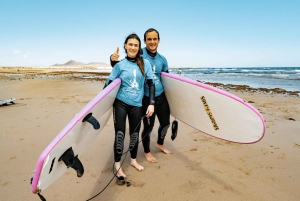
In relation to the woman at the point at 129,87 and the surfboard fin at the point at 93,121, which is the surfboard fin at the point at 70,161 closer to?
the surfboard fin at the point at 93,121

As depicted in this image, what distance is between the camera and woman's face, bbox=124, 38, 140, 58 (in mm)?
2436

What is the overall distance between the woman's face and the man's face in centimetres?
34

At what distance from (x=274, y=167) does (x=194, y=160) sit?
3.43 ft

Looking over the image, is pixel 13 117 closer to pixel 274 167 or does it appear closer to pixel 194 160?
pixel 194 160

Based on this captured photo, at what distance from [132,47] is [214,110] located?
1265mm

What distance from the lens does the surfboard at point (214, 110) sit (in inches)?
88.6

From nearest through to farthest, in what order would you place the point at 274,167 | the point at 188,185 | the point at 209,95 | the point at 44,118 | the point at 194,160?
the point at 188,185
the point at 209,95
the point at 274,167
the point at 194,160
the point at 44,118

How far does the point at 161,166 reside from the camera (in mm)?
2906

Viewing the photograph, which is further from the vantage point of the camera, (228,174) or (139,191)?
(228,174)

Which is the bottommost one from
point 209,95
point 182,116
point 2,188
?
point 2,188

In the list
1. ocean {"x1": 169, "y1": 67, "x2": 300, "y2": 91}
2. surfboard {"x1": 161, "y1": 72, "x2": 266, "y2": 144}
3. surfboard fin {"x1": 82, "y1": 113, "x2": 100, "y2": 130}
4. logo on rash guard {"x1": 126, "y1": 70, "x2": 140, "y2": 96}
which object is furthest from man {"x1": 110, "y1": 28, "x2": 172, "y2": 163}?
ocean {"x1": 169, "y1": 67, "x2": 300, "y2": 91}

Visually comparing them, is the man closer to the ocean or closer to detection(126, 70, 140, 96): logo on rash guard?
detection(126, 70, 140, 96): logo on rash guard

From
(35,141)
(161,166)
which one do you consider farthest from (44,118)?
(161,166)

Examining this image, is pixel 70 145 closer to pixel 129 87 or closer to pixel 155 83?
pixel 129 87
